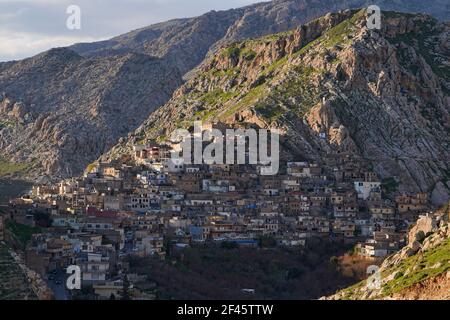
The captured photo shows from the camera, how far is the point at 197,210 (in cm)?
8175

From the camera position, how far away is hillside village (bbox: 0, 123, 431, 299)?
213 feet

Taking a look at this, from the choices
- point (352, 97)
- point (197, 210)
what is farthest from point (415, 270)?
point (352, 97)

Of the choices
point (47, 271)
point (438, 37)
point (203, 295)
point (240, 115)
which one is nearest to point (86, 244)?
point (47, 271)

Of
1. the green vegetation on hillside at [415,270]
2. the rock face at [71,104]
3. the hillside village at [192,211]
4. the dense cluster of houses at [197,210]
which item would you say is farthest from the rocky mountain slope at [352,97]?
the green vegetation on hillside at [415,270]

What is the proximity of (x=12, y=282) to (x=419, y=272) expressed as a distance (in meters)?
18.8

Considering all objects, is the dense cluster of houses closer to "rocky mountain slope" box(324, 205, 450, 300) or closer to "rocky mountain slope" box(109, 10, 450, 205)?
"rocky mountain slope" box(109, 10, 450, 205)

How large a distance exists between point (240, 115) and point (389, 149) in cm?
1482

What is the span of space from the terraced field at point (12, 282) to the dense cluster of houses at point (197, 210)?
535 centimetres

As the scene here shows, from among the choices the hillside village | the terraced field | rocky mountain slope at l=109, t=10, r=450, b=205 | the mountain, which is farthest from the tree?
the mountain

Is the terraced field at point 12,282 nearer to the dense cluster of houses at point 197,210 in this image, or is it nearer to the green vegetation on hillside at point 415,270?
the dense cluster of houses at point 197,210

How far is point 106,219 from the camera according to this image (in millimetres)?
74000

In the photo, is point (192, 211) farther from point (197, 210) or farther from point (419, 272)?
point (419, 272)

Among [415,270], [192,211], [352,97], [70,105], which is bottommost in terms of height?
[415,270]

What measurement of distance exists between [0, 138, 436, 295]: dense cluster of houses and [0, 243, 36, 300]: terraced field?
17.6 feet
